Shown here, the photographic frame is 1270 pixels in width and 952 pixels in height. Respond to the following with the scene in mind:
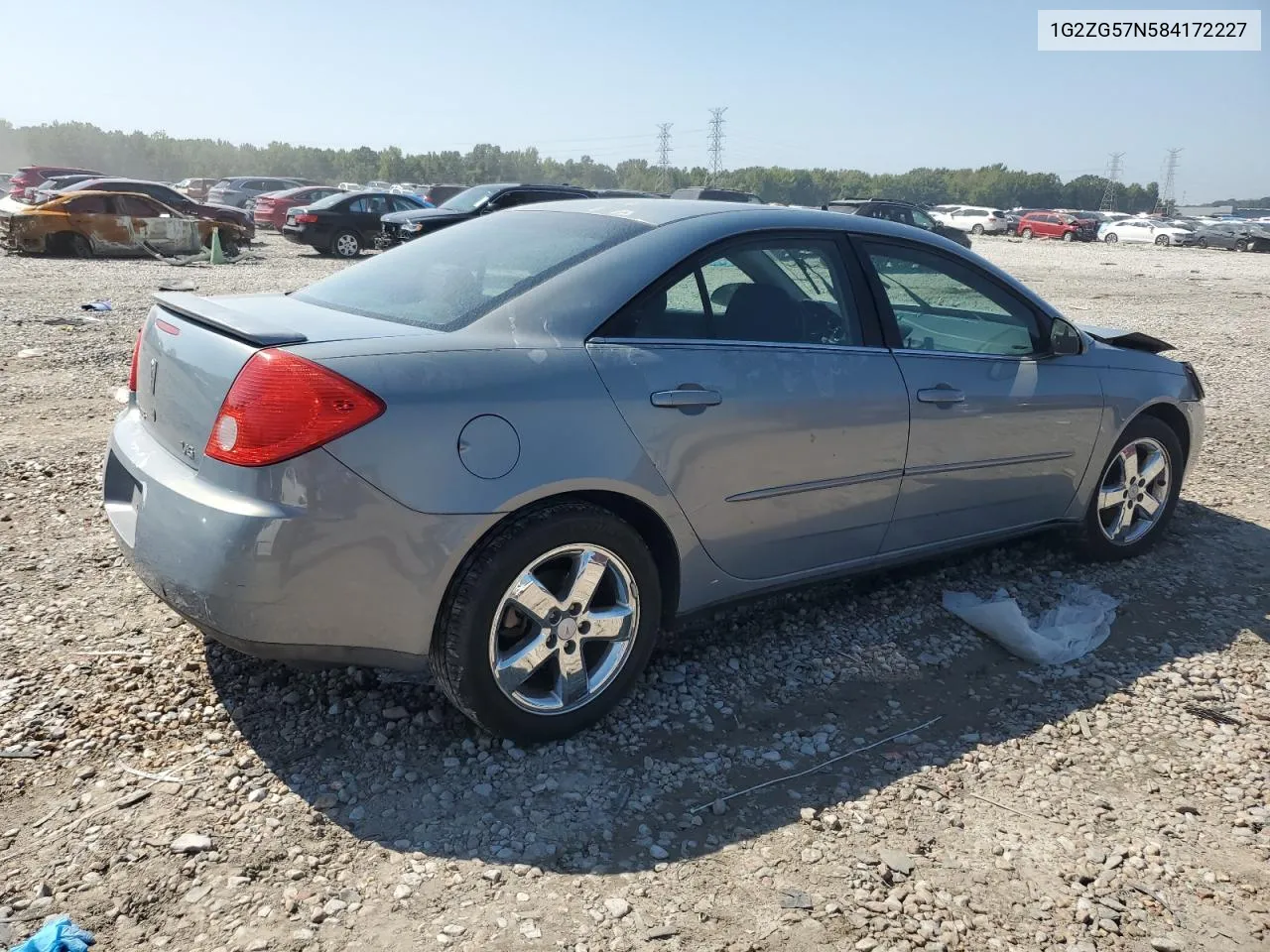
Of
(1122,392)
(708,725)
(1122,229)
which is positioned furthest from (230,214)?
(1122,229)

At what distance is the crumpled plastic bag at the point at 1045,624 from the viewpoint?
386 cm

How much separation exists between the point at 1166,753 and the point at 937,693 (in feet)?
2.42

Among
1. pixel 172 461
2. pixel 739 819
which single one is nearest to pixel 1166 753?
pixel 739 819

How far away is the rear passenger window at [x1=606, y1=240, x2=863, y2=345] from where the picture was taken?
10.6 ft

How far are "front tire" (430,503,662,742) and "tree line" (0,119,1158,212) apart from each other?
325 ft

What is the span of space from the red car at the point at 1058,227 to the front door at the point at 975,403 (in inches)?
1943

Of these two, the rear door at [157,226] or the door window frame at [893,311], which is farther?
the rear door at [157,226]

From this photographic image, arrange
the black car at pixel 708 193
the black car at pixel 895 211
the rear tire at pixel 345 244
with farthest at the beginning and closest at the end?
the black car at pixel 895 211
the rear tire at pixel 345 244
the black car at pixel 708 193

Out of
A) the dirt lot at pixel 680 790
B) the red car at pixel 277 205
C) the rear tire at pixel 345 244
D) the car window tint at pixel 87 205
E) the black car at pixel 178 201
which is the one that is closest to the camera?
the dirt lot at pixel 680 790

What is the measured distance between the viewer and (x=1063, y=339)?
4395mm

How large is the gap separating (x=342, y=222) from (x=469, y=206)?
4813 millimetres

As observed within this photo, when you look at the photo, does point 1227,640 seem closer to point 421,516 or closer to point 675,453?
point 675,453

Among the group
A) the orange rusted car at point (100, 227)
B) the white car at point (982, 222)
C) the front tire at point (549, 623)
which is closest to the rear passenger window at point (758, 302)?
the front tire at point (549, 623)

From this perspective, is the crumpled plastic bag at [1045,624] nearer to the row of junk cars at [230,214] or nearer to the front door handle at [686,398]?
the front door handle at [686,398]
